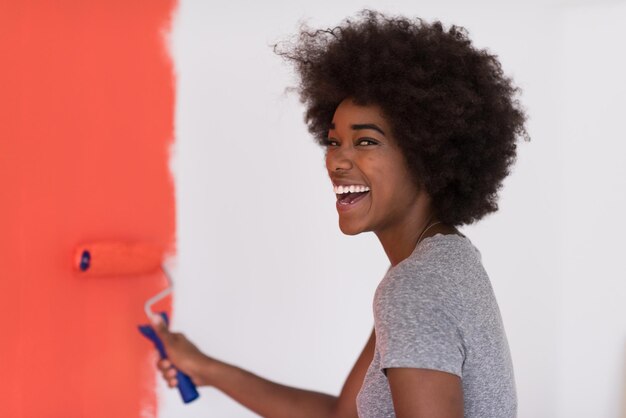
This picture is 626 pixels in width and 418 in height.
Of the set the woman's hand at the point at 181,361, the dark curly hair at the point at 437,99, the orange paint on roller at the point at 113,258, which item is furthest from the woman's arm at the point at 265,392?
the dark curly hair at the point at 437,99

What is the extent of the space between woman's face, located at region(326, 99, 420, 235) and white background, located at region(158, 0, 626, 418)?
626 millimetres

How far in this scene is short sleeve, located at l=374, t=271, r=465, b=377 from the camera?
1.06m

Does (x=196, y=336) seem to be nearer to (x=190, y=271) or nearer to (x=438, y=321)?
(x=190, y=271)

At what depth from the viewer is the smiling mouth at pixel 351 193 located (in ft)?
4.29

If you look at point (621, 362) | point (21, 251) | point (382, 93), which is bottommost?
point (621, 362)

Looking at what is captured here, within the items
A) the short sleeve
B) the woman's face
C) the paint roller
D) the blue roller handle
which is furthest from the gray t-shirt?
the paint roller

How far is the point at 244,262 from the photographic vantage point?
193 centimetres

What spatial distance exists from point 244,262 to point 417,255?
0.82m

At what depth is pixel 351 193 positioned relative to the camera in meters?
1.32

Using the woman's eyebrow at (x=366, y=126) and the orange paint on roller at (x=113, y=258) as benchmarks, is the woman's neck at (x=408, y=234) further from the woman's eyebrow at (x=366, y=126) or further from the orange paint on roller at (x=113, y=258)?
the orange paint on roller at (x=113, y=258)

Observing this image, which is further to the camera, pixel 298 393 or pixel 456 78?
pixel 298 393

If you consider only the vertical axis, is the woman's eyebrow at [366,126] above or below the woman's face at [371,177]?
above

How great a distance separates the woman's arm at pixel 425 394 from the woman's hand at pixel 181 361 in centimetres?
59

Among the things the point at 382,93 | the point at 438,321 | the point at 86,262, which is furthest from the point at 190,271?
the point at 438,321
